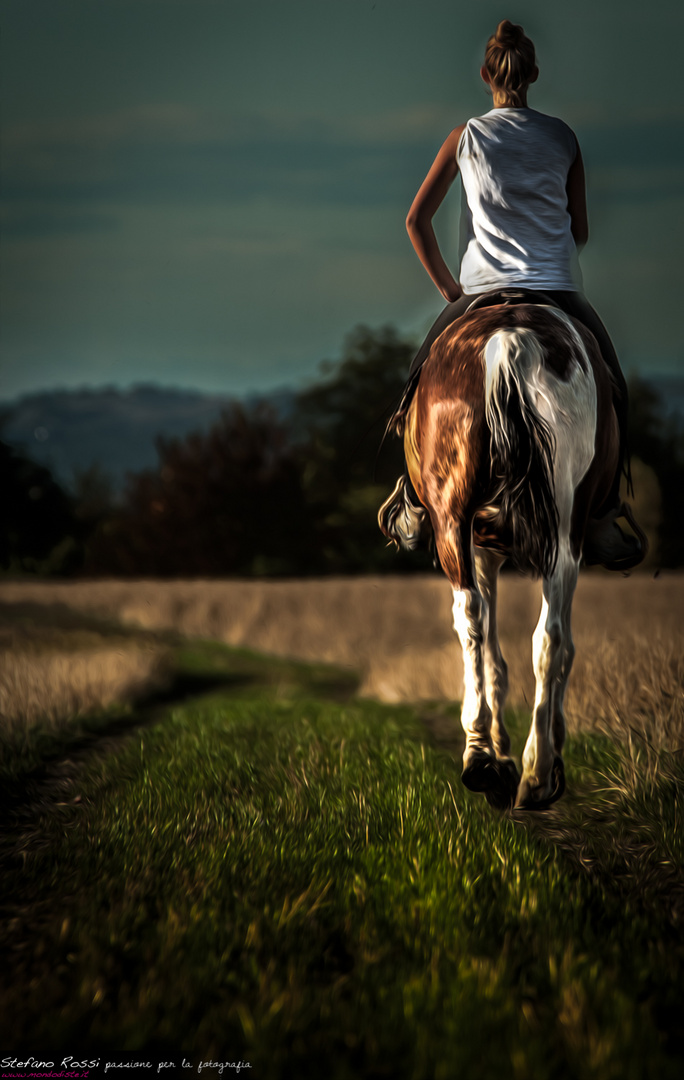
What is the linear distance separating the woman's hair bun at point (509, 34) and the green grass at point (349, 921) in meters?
3.44

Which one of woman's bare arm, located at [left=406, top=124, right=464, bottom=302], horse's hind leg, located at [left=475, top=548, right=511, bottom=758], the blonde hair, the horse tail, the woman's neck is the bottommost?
horse's hind leg, located at [left=475, top=548, right=511, bottom=758]

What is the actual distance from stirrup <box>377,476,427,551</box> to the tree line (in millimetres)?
22740

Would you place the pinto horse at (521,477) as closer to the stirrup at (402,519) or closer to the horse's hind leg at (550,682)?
the horse's hind leg at (550,682)

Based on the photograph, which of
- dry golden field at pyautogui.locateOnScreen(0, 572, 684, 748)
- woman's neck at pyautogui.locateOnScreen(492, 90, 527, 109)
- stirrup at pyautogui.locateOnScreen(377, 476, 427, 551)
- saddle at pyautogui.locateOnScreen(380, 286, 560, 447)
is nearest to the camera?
saddle at pyautogui.locateOnScreen(380, 286, 560, 447)

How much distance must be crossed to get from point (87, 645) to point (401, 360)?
956 inches

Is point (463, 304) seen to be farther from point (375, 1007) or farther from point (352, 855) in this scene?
point (375, 1007)

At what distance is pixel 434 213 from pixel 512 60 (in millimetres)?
730

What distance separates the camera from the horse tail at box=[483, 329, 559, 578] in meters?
3.23

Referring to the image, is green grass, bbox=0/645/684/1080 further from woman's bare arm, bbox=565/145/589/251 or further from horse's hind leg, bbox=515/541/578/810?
woman's bare arm, bbox=565/145/589/251

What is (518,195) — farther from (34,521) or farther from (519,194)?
(34,521)

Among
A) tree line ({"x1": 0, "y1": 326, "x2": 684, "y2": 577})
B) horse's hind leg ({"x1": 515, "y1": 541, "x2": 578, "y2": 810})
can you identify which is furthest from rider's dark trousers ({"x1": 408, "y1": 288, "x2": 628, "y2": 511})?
tree line ({"x1": 0, "y1": 326, "x2": 684, "y2": 577})

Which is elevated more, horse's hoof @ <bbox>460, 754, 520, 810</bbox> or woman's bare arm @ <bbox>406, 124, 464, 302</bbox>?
woman's bare arm @ <bbox>406, 124, 464, 302</bbox>

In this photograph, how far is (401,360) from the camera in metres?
32.0

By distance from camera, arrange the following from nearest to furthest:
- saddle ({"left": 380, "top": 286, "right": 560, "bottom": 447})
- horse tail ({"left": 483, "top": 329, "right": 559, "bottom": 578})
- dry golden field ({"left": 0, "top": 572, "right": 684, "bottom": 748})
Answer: horse tail ({"left": 483, "top": 329, "right": 559, "bottom": 578})
saddle ({"left": 380, "top": 286, "right": 560, "bottom": 447})
dry golden field ({"left": 0, "top": 572, "right": 684, "bottom": 748})
